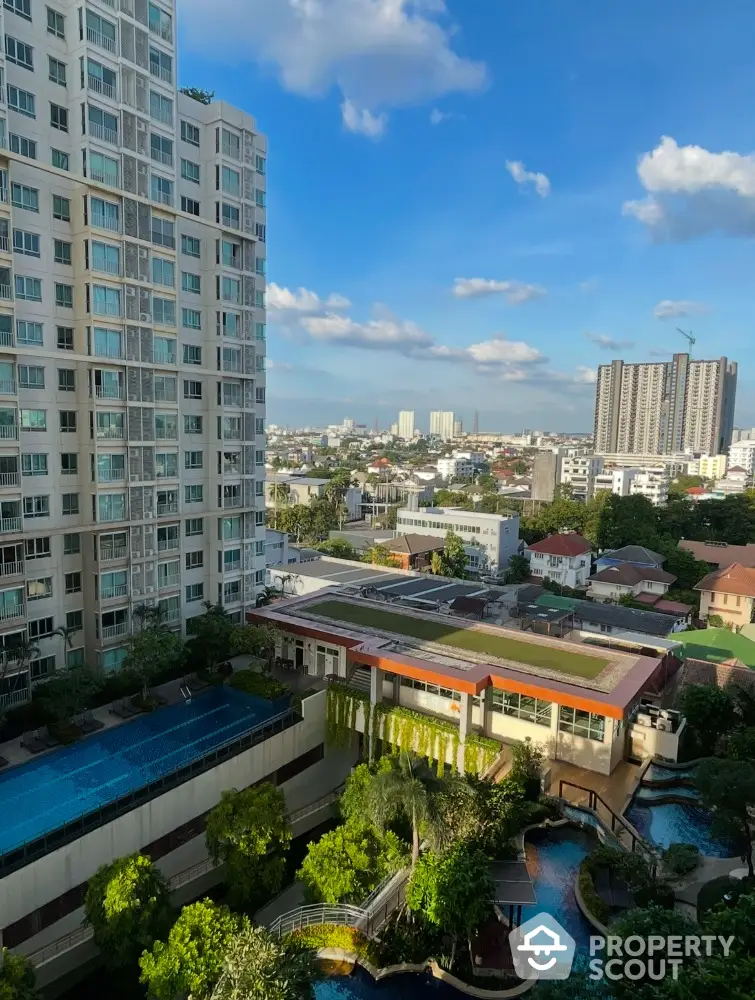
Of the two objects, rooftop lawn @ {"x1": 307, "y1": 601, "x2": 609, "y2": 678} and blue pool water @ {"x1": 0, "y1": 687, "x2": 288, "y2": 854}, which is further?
rooftop lawn @ {"x1": 307, "y1": 601, "x2": 609, "y2": 678}

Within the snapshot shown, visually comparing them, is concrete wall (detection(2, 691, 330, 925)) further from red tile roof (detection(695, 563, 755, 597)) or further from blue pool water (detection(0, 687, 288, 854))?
red tile roof (detection(695, 563, 755, 597))

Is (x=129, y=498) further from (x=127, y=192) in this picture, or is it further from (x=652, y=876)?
(x=652, y=876)

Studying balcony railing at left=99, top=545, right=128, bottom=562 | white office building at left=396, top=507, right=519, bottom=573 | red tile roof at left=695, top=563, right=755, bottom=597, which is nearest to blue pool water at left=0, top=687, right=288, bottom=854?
balcony railing at left=99, top=545, right=128, bottom=562

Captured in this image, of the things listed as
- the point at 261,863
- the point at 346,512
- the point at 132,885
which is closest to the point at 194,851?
the point at 261,863

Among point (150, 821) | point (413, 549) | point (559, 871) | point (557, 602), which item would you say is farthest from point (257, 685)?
point (413, 549)

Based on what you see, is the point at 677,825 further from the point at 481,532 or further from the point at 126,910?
the point at 481,532

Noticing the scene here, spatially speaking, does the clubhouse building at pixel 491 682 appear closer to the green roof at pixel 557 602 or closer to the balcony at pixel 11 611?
the balcony at pixel 11 611

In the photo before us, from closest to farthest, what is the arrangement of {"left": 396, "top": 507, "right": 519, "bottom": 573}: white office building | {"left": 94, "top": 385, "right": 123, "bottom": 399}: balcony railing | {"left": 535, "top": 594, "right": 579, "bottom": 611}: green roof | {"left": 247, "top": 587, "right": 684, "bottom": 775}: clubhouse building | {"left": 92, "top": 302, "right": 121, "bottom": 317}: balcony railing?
{"left": 247, "top": 587, "right": 684, "bottom": 775}: clubhouse building
{"left": 92, "top": 302, "right": 121, "bottom": 317}: balcony railing
{"left": 94, "top": 385, "right": 123, "bottom": 399}: balcony railing
{"left": 535, "top": 594, "right": 579, "bottom": 611}: green roof
{"left": 396, "top": 507, "right": 519, "bottom": 573}: white office building
